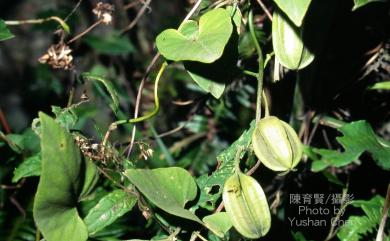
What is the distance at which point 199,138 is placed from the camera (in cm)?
172

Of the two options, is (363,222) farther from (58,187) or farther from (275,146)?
(58,187)

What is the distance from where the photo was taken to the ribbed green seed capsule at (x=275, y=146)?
81cm

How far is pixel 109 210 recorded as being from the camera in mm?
886

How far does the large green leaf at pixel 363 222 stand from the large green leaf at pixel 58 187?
0.57 metres

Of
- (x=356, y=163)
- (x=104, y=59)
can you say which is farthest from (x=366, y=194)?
(x=104, y=59)

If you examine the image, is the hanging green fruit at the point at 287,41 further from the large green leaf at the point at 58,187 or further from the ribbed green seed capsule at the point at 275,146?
the large green leaf at the point at 58,187

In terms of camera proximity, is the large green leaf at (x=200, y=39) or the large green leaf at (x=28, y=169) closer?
the large green leaf at (x=200, y=39)

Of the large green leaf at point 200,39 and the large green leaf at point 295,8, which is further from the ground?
the large green leaf at point 295,8

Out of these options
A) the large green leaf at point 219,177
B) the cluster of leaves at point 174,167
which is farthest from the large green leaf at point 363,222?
the large green leaf at point 219,177

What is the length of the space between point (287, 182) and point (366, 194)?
225 mm

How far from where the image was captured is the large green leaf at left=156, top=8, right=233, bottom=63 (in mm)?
780

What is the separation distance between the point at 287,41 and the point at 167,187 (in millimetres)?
294

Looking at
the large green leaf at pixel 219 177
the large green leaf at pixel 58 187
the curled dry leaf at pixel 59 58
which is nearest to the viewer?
the large green leaf at pixel 58 187

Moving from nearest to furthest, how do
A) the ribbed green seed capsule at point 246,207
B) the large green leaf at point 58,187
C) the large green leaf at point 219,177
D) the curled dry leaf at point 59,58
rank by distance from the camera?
1. the large green leaf at point 58,187
2. the ribbed green seed capsule at point 246,207
3. the large green leaf at point 219,177
4. the curled dry leaf at point 59,58
